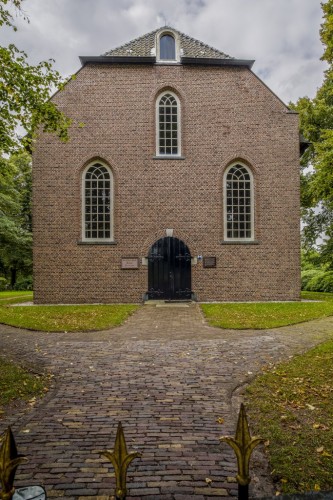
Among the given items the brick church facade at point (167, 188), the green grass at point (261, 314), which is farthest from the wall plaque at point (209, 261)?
the green grass at point (261, 314)

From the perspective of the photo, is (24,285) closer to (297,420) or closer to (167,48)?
(167,48)

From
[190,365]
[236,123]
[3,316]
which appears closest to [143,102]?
[236,123]

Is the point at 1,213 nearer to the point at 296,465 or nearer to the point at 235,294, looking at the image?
the point at 235,294

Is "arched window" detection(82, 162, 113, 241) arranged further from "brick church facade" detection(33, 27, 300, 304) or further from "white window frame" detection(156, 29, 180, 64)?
"white window frame" detection(156, 29, 180, 64)

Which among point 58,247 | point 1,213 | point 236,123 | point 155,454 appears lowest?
point 155,454

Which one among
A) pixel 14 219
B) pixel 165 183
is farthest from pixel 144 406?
pixel 14 219

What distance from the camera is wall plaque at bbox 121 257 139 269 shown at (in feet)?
51.4

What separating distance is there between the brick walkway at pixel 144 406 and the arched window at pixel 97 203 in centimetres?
762

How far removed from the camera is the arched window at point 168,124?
16297 millimetres

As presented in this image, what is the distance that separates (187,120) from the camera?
53.2ft

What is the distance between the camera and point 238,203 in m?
16.3

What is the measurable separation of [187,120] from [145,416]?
47.6ft

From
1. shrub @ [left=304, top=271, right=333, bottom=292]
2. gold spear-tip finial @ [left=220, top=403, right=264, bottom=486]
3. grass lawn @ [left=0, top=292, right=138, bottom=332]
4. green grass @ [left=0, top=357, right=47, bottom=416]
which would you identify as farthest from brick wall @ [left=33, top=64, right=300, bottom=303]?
gold spear-tip finial @ [left=220, top=403, right=264, bottom=486]

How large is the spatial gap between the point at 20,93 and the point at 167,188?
30.1 ft
